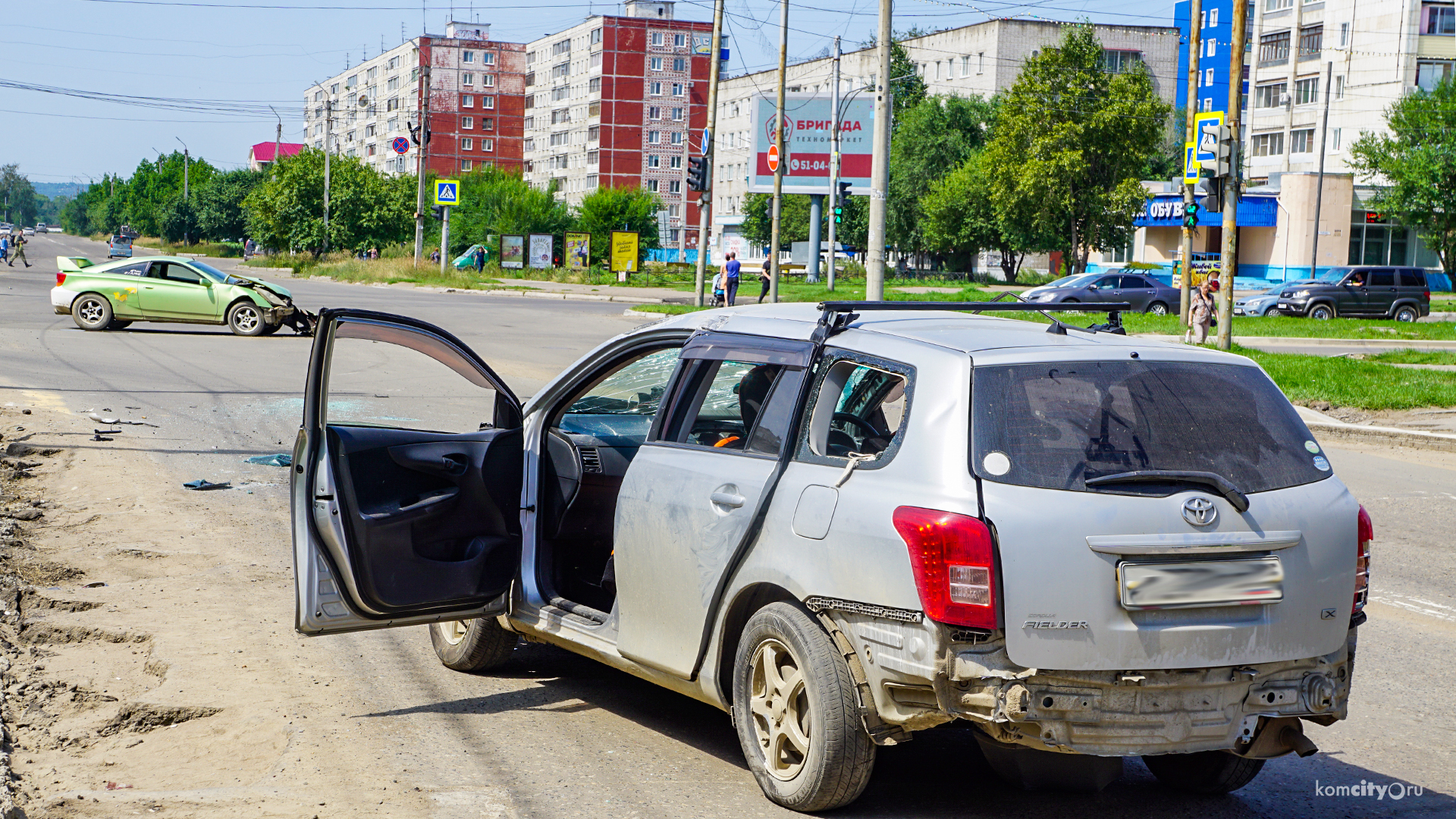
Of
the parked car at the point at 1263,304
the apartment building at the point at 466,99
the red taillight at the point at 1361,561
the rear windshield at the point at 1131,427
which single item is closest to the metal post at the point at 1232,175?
the parked car at the point at 1263,304

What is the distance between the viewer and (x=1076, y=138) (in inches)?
2028

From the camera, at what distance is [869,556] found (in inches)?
142

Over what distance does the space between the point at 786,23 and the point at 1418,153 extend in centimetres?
3381

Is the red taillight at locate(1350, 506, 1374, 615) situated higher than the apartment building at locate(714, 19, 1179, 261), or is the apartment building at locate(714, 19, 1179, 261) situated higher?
the apartment building at locate(714, 19, 1179, 261)

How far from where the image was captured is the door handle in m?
4.09

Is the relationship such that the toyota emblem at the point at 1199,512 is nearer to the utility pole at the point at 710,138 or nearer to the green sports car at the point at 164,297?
the green sports car at the point at 164,297

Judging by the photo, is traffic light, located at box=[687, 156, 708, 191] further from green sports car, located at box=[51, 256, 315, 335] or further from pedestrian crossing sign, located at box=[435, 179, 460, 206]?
pedestrian crossing sign, located at box=[435, 179, 460, 206]

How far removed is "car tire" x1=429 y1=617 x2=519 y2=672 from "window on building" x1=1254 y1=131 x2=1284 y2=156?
81494 millimetres

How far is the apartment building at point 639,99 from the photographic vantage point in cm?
11681

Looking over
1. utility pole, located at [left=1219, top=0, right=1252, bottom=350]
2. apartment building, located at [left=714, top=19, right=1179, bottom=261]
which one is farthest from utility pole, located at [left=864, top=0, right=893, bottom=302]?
apartment building, located at [left=714, top=19, right=1179, bottom=261]

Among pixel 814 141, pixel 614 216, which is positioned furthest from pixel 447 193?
pixel 614 216

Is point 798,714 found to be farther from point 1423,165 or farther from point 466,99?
point 466,99

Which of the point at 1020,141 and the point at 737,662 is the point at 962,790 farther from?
the point at 1020,141

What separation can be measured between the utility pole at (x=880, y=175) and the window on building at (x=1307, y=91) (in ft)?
218
